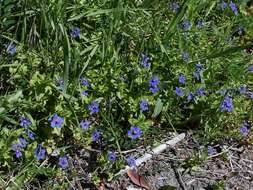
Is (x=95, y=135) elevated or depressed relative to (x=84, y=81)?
depressed

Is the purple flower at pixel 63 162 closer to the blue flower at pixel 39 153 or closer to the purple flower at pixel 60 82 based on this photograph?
the blue flower at pixel 39 153

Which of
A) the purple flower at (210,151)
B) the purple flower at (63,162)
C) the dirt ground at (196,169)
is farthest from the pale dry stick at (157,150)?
the purple flower at (63,162)

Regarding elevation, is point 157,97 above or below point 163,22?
below

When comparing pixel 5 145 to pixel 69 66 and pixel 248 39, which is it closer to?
pixel 69 66

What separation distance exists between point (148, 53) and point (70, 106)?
633mm

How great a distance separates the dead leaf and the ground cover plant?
87 millimetres

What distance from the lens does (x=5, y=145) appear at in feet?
9.21

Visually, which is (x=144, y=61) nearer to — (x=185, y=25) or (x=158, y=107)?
(x=158, y=107)

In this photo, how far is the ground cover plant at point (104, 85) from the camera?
2.96 metres

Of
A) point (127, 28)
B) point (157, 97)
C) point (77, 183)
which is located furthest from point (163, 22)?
point (77, 183)

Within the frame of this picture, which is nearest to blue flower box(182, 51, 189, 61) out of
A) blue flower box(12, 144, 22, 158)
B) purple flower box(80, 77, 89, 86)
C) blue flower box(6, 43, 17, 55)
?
purple flower box(80, 77, 89, 86)

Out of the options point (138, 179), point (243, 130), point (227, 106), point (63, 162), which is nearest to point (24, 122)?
point (63, 162)

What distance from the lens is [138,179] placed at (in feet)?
10.2

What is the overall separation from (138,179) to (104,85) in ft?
1.75
